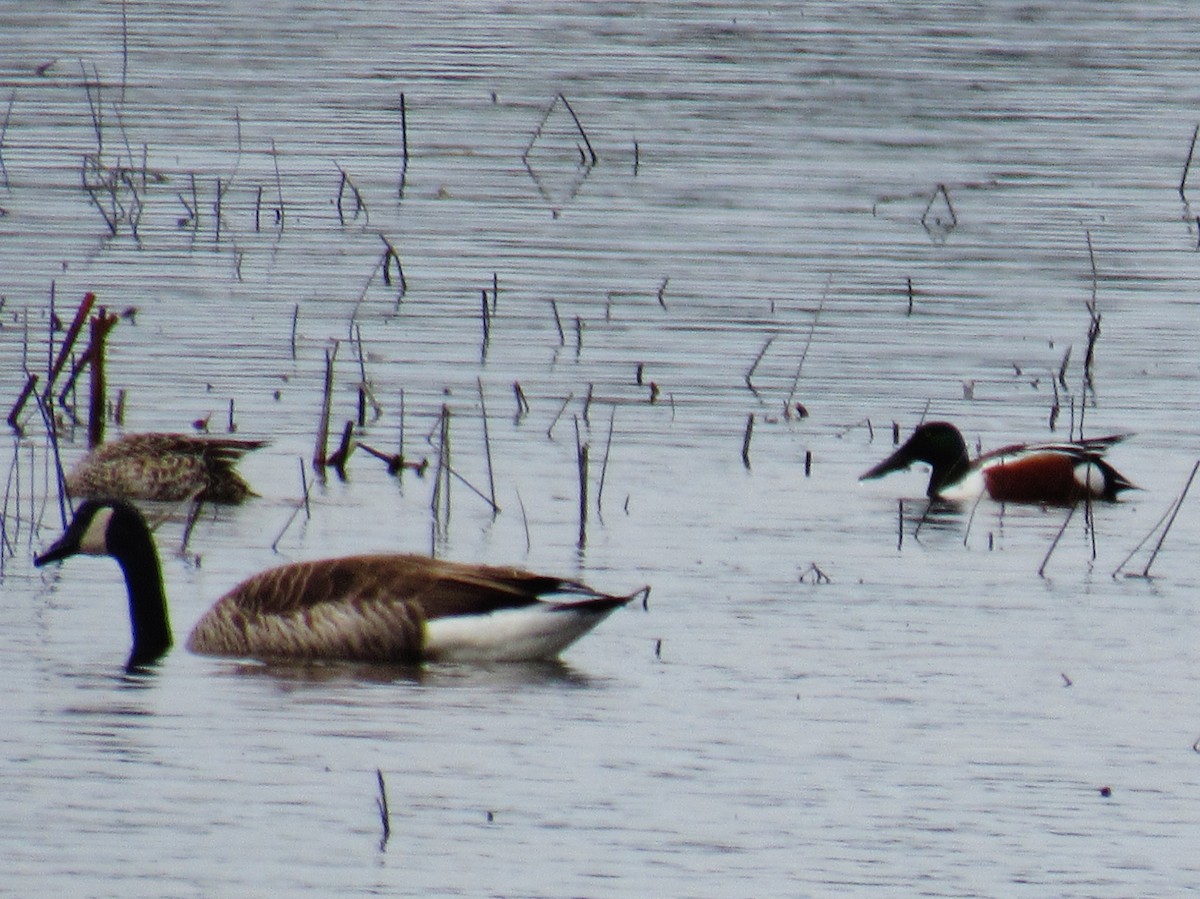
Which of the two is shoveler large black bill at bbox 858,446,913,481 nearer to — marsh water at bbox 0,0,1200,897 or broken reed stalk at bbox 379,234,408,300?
marsh water at bbox 0,0,1200,897

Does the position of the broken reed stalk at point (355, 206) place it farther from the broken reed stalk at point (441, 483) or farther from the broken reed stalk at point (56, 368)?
the broken reed stalk at point (441, 483)

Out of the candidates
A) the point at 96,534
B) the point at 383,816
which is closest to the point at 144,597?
the point at 96,534

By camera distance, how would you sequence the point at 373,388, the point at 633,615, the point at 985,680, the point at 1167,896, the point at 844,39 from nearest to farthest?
the point at 1167,896
the point at 985,680
the point at 633,615
the point at 373,388
the point at 844,39

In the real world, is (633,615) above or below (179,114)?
below

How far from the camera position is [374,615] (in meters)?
11.0

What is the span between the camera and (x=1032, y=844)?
8.66 metres

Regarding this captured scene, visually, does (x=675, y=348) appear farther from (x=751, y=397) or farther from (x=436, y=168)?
(x=436, y=168)

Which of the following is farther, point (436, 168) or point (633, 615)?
point (436, 168)

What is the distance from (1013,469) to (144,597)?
5.15 m

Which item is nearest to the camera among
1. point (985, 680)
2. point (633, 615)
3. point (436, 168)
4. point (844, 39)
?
point (985, 680)

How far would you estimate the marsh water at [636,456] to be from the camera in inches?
348

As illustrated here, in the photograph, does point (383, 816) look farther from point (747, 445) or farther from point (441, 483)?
point (747, 445)

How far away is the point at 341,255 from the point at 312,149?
616cm

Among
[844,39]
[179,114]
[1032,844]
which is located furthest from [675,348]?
[844,39]
